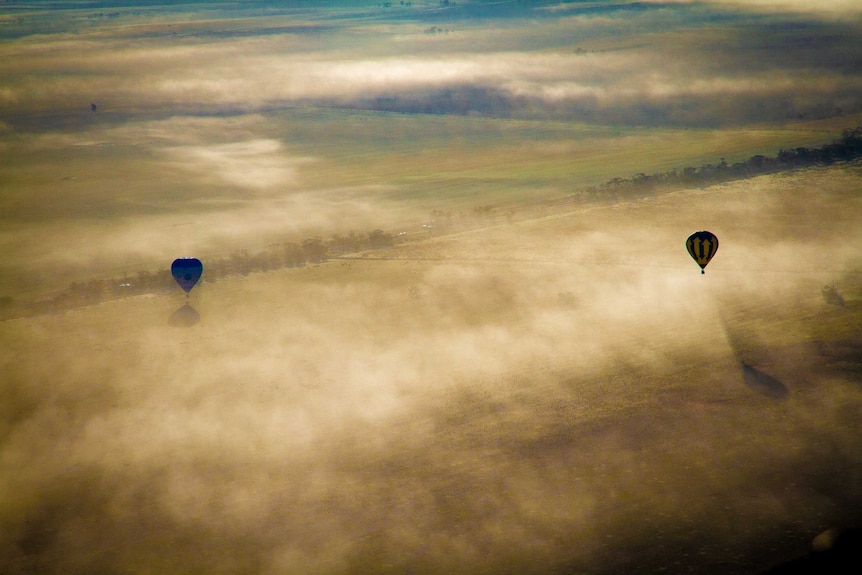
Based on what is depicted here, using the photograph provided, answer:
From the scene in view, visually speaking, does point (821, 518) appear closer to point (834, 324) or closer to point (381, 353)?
point (834, 324)

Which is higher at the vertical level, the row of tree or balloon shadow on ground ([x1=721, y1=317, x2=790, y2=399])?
the row of tree

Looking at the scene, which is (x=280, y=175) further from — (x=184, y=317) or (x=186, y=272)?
(x=184, y=317)

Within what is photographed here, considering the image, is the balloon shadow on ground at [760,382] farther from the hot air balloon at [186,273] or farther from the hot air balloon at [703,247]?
the hot air balloon at [186,273]

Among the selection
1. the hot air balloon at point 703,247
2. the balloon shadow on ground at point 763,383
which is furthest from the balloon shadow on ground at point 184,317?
the balloon shadow on ground at point 763,383

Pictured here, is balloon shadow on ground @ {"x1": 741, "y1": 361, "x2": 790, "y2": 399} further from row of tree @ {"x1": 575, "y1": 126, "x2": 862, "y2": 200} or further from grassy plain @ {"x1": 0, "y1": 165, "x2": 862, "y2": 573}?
row of tree @ {"x1": 575, "y1": 126, "x2": 862, "y2": 200}

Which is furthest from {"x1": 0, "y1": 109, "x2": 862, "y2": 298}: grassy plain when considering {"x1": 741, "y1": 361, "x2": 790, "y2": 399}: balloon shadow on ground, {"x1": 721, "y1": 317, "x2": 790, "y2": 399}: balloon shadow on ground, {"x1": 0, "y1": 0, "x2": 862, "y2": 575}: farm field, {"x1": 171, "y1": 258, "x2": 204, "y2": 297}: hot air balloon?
{"x1": 741, "y1": 361, "x2": 790, "y2": 399}: balloon shadow on ground
